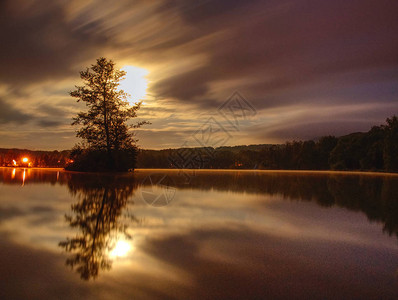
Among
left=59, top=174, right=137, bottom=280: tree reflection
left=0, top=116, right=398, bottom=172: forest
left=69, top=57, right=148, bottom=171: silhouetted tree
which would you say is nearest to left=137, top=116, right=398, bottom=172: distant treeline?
left=0, top=116, right=398, bottom=172: forest

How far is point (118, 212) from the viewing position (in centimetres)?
549

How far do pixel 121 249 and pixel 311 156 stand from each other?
158ft

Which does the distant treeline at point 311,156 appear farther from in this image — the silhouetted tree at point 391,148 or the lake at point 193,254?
the lake at point 193,254

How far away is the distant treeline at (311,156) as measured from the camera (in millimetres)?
35344

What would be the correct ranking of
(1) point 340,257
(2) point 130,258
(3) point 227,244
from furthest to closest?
(3) point 227,244 → (1) point 340,257 → (2) point 130,258

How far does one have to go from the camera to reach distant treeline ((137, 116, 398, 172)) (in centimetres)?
3534

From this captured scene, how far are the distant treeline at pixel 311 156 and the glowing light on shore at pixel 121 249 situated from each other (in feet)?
77.9

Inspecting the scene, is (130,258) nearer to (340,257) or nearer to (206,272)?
(206,272)

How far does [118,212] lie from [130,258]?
8.59 feet

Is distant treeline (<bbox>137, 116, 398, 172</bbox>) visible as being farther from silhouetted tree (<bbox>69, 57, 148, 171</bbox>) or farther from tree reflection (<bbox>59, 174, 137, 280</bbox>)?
tree reflection (<bbox>59, 174, 137, 280</bbox>)

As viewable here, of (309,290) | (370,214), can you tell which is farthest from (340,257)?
(370,214)

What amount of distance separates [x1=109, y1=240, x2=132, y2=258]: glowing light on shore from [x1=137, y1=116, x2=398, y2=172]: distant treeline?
77.9 feet

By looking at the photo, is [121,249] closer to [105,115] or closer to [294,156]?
[105,115]

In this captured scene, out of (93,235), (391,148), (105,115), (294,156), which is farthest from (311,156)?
(93,235)
